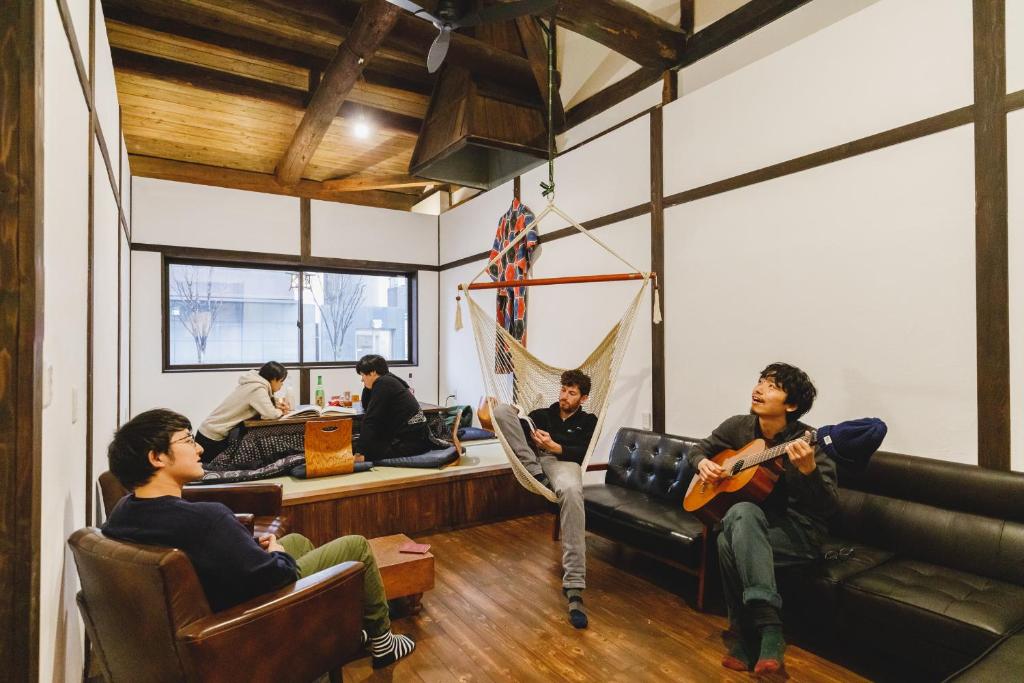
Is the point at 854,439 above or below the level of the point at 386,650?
above

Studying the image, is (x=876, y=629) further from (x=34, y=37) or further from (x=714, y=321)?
(x=34, y=37)

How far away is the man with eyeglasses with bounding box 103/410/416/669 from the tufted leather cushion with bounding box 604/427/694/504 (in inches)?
80.9

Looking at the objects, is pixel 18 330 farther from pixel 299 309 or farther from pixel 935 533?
pixel 299 309

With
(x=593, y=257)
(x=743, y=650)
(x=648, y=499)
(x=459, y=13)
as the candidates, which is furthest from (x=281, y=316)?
(x=743, y=650)

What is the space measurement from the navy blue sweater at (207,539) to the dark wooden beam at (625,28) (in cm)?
306

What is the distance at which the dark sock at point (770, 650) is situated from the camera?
1902mm

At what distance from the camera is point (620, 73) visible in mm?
3984

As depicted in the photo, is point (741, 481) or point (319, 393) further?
point (319, 393)

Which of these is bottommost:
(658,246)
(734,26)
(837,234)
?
(837,234)

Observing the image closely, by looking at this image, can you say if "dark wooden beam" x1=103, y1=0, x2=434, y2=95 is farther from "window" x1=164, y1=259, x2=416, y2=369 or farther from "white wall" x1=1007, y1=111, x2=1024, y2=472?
"white wall" x1=1007, y1=111, x2=1024, y2=472

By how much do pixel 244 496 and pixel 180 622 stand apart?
1328 millimetres

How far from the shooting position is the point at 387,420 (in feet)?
12.4

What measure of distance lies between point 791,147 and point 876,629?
220cm

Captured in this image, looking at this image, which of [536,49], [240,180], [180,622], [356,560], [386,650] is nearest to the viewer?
[180,622]
